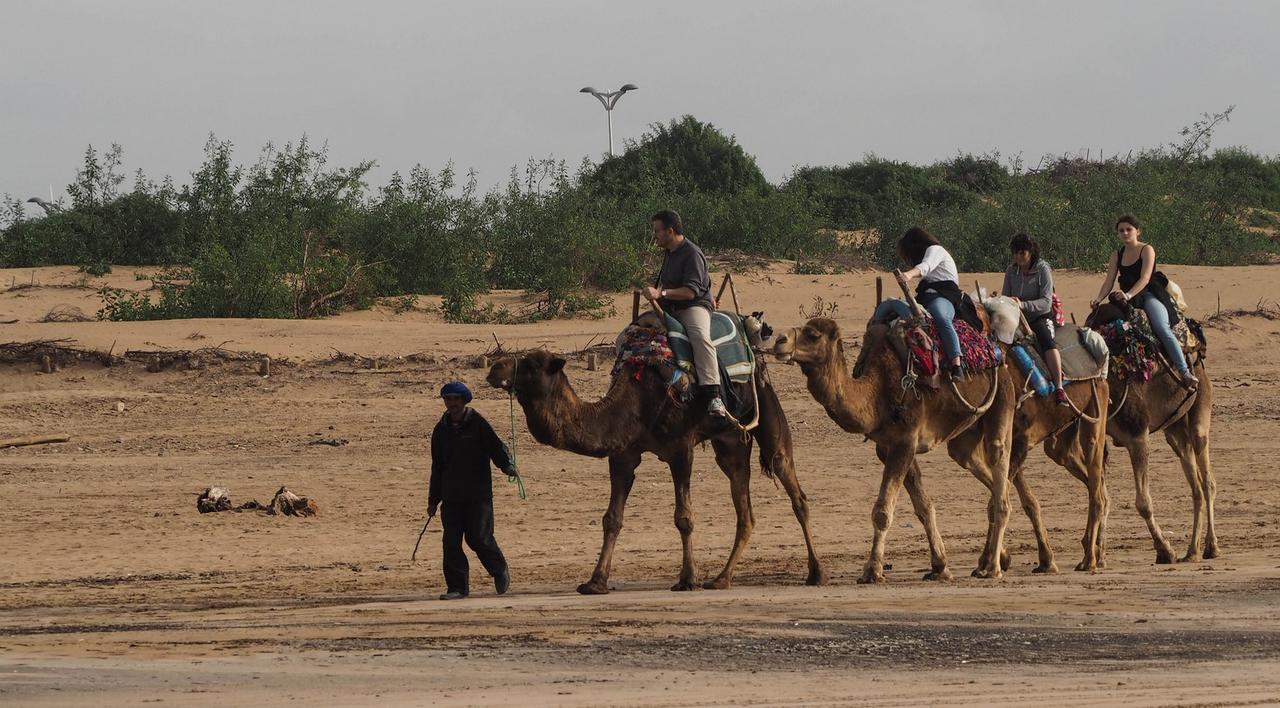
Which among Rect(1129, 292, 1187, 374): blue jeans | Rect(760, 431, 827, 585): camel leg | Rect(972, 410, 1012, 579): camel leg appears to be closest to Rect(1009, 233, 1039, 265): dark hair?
Rect(1129, 292, 1187, 374): blue jeans

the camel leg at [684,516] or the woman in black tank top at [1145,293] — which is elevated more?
the woman in black tank top at [1145,293]

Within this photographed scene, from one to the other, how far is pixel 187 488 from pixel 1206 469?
10.4m

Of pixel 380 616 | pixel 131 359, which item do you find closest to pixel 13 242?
pixel 131 359

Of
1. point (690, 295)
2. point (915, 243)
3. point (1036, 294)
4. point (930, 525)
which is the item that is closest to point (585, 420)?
point (690, 295)

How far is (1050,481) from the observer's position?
1933cm

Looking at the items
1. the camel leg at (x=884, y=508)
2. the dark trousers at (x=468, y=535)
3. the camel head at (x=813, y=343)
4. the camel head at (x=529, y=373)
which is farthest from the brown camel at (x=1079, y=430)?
the dark trousers at (x=468, y=535)

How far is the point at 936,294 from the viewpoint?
13.7 meters

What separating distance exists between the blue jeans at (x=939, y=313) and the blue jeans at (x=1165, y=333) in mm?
2316

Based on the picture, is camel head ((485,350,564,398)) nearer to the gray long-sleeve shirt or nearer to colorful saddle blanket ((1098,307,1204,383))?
the gray long-sleeve shirt

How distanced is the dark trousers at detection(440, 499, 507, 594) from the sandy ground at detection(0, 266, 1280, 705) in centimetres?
28

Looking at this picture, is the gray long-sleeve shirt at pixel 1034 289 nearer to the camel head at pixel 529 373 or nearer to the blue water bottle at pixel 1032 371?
the blue water bottle at pixel 1032 371

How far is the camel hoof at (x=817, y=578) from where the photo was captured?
13188 millimetres

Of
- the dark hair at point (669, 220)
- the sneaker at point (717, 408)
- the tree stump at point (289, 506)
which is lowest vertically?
the tree stump at point (289, 506)

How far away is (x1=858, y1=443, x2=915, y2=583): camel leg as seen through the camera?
42.8 ft
